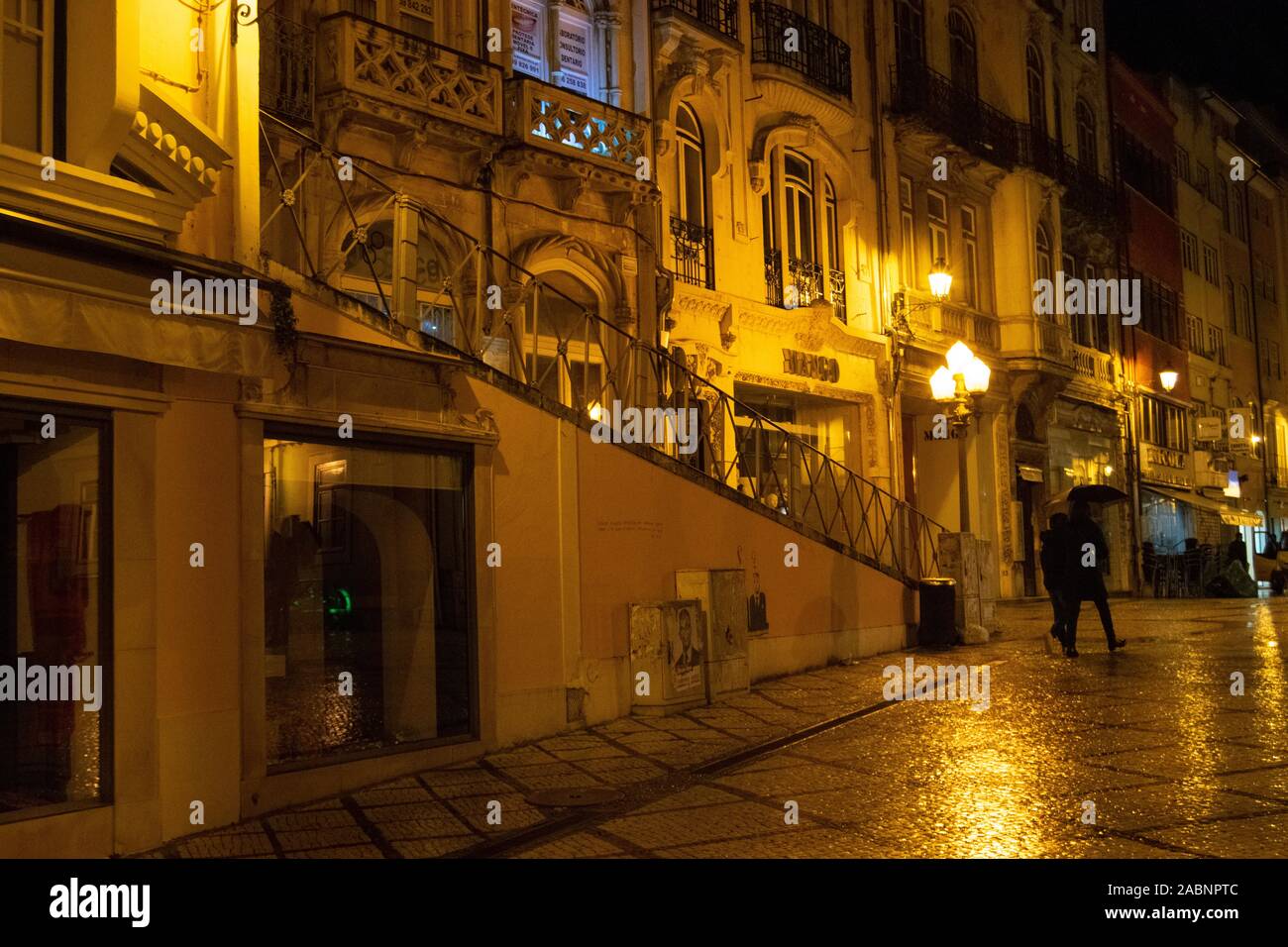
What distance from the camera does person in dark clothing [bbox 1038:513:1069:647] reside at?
1480 cm

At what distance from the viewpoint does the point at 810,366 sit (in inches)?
838

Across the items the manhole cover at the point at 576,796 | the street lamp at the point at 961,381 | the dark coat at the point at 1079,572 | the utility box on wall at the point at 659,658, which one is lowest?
the manhole cover at the point at 576,796

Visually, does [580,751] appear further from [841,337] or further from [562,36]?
[841,337]

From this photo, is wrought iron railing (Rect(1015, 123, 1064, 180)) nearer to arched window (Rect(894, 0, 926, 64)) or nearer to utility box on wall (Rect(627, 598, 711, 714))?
arched window (Rect(894, 0, 926, 64))

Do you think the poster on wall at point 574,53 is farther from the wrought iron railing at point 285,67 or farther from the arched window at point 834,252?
the arched window at point 834,252

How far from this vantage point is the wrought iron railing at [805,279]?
2141cm

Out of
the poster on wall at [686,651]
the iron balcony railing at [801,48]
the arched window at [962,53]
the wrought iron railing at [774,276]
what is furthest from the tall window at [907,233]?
the poster on wall at [686,651]

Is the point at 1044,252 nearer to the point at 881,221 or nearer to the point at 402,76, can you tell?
the point at 881,221

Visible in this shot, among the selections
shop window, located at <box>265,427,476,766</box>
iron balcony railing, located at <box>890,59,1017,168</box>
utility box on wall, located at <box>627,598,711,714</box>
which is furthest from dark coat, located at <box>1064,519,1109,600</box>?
iron balcony railing, located at <box>890,59,1017,168</box>

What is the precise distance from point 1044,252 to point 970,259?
288cm

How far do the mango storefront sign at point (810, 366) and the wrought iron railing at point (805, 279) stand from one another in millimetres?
892

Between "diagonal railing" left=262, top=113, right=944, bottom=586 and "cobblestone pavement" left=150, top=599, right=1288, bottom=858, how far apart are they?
2.93 metres

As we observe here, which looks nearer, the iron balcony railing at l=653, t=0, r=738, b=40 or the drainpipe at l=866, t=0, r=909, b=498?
the iron balcony railing at l=653, t=0, r=738, b=40

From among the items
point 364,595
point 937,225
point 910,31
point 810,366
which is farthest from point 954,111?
point 364,595
